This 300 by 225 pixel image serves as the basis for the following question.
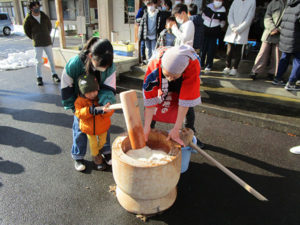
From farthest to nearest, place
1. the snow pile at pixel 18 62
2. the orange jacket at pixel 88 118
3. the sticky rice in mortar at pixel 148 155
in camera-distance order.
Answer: the snow pile at pixel 18 62, the orange jacket at pixel 88 118, the sticky rice in mortar at pixel 148 155

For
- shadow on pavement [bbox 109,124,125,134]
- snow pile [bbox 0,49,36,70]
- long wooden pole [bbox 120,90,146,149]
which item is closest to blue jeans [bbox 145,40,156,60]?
shadow on pavement [bbox 109,124,125,134]

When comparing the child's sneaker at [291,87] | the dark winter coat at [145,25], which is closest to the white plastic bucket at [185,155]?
the child's sneaker at [291,87]

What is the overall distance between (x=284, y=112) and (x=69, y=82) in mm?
3474

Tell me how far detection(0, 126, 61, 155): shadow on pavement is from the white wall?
7753mm

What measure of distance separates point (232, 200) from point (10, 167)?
265 centimetres

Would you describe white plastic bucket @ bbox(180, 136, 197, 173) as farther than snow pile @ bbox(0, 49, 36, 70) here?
No

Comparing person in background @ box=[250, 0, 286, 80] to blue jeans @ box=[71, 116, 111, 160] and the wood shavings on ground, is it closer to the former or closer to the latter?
blue jeans @ box=[71, 116, 111, 160]

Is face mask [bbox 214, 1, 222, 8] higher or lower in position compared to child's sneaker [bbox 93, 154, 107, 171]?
higher

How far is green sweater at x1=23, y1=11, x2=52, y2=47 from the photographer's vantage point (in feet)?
15.9

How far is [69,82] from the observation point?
7.16ft

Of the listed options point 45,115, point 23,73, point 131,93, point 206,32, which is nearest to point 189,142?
point 131,93

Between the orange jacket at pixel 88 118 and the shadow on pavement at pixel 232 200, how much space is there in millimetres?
1057

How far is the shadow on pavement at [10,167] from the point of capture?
2.59m

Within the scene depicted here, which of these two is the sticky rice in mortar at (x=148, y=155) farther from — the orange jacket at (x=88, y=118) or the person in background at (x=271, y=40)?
the person in background at (x=271, y=40)
